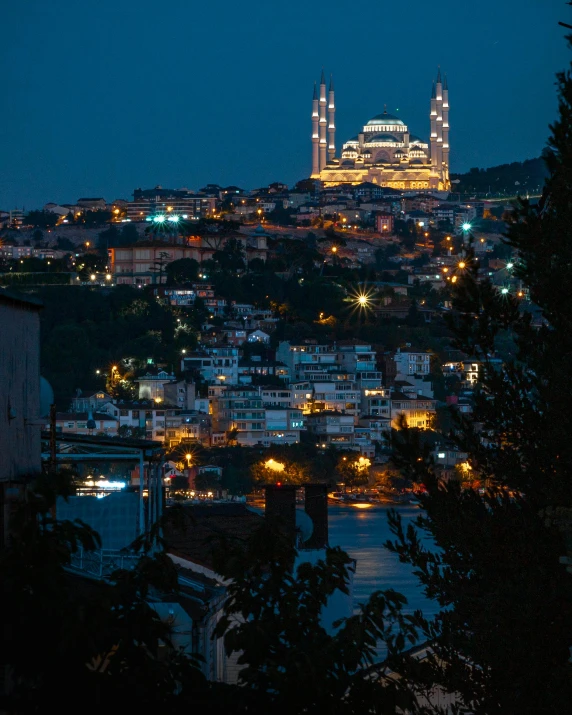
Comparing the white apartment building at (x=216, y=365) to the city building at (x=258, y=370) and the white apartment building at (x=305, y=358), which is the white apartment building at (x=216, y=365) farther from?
the white apartment building at (x=305, y=358)

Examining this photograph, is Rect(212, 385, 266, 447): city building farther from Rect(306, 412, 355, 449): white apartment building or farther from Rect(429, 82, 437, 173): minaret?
Rect(429, 82, 437, 173): minaret

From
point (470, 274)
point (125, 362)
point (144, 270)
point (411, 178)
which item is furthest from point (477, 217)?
point (470, 274)

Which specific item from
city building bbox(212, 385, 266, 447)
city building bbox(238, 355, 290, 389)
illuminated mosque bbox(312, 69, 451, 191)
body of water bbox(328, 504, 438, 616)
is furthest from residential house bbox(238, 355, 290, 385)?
illuminated mosque bbox(312, 69, 451, 191)

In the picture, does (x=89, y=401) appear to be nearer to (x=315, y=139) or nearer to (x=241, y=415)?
(x=241, y=415)

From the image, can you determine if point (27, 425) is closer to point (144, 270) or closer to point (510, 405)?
point (510, 405)

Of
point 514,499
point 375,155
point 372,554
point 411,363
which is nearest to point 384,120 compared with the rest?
point 375,155

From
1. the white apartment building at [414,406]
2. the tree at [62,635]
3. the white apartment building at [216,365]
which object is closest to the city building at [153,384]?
the white apartment building at [216,365]
